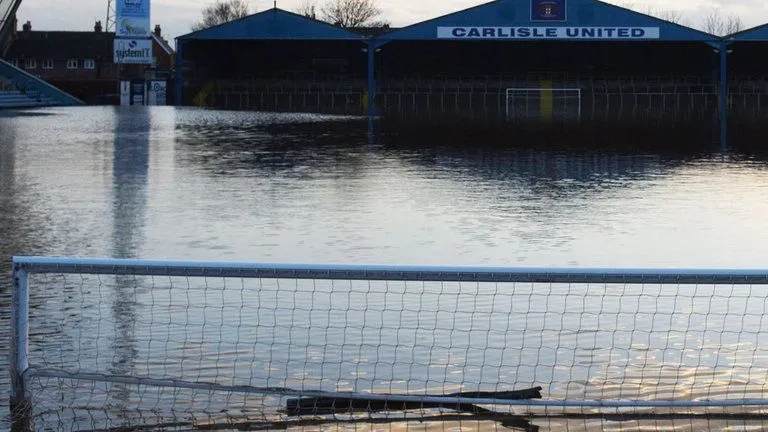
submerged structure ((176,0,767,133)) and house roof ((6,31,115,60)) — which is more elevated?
house roof ((6,31,115,60))

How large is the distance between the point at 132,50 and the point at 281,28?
13.0 meters

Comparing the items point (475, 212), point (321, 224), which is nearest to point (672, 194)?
point (475, 212)

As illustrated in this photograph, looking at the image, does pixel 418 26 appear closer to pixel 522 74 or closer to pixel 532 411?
pixel 522 74

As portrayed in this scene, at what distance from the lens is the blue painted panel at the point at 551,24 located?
66.4 metres

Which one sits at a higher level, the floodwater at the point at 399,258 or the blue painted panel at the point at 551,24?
the blue painted panel at the point at 551,24

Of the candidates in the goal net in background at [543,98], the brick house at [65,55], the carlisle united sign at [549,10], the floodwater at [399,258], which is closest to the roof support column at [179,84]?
the goal net in background at [543,98]

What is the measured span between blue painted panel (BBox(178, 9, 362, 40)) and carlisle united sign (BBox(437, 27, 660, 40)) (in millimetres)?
5250

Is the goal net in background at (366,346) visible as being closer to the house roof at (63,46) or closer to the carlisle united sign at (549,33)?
the carlisle united sign at (549,33)

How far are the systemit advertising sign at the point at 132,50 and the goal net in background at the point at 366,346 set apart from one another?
67.2 metres

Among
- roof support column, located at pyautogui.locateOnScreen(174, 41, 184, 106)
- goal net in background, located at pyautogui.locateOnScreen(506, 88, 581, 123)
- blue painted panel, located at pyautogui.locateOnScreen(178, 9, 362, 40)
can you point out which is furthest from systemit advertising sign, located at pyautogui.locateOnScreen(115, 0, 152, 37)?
goal net in background, located at pyautogui.locateOnScreen(506, 88, 581, 123)

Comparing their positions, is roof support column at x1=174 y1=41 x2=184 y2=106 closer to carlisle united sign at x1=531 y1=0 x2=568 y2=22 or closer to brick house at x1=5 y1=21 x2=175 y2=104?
carlisle united sign at x1=531 y1=0 x2=568 y2=22

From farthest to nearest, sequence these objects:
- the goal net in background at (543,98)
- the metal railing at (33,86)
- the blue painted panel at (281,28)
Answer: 1. the goal net in background at (543,98)
2. the metal railing at (33,86)
3. the blue painted panel at (281,28)

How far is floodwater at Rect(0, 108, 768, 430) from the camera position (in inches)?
303

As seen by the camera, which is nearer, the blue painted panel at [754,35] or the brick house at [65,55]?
the blue painted panel at [754,35]
